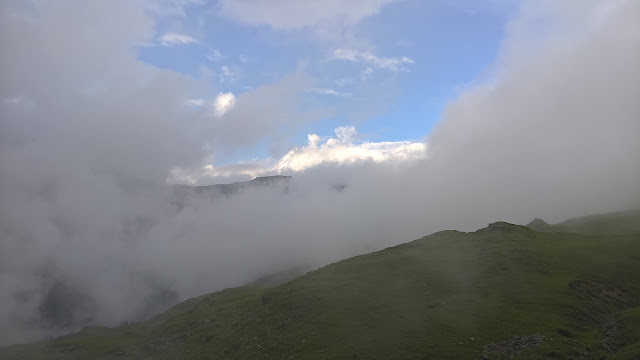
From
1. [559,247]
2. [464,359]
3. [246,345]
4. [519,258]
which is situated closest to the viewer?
[464,359]

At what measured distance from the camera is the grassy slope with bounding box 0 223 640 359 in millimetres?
72500

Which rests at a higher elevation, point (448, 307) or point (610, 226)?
point (610, 226)

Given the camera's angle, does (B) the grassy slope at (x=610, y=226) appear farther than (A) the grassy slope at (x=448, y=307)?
Yes

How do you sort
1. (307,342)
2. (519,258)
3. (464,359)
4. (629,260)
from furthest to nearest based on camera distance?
1. (519,258)
2. (629,260)
3. (307,342)
4. (464,359)

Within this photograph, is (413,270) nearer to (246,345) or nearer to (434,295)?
(434,295)

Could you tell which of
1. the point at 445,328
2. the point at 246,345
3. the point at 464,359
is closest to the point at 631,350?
the point at 464,359

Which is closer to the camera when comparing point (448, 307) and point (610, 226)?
point (448, 307)

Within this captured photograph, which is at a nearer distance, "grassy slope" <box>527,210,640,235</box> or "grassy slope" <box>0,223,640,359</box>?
"grassy slope" <box>0,223,640,359</box>

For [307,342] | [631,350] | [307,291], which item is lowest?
[631,350]

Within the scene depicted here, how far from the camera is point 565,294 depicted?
8650cm

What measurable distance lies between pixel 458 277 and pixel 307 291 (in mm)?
37027

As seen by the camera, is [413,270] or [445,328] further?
[413,270]

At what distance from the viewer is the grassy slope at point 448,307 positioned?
2854 inches

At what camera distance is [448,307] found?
8712 centimetres
